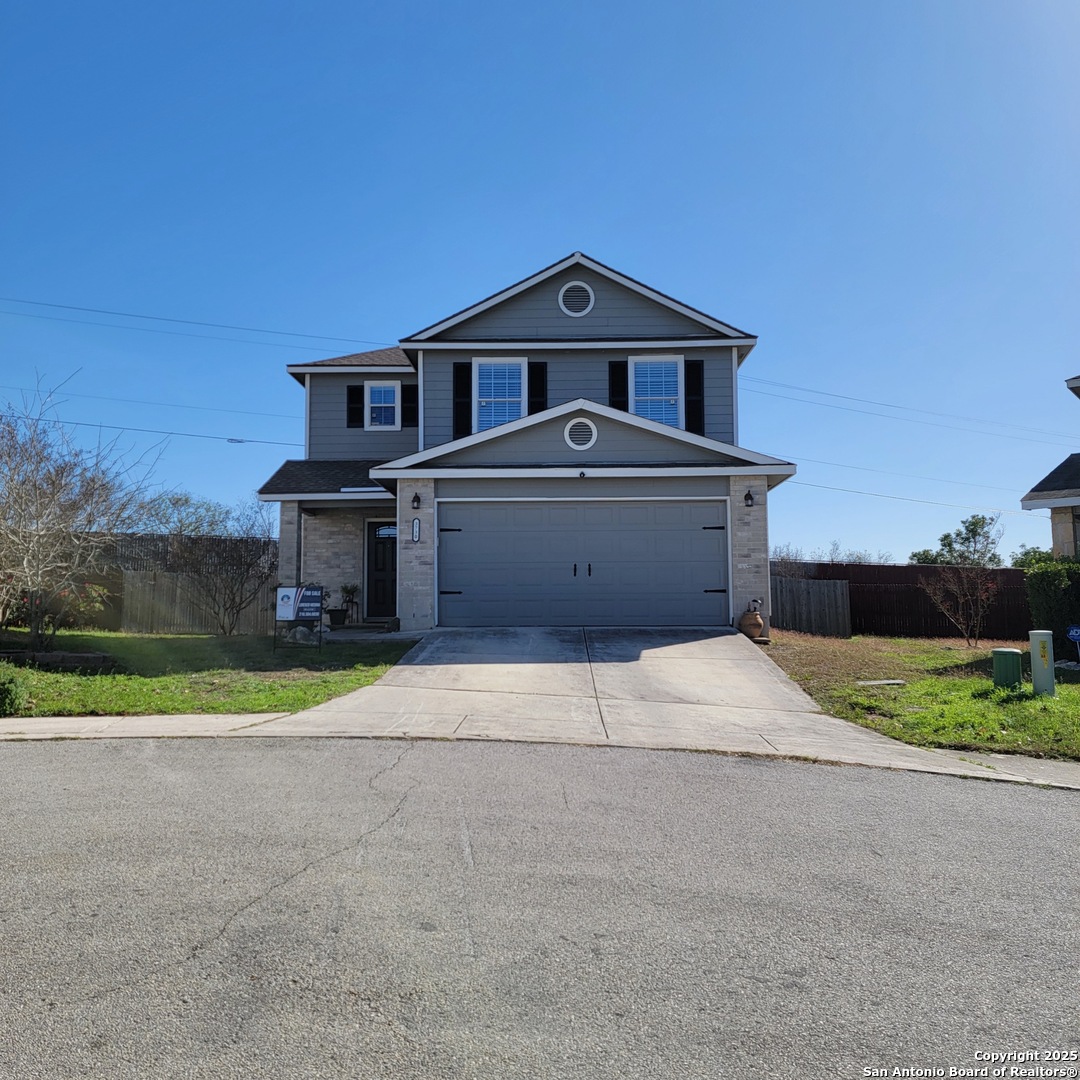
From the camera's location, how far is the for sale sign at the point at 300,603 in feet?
45.7

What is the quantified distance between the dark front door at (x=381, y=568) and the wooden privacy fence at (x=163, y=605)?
3.01 metres

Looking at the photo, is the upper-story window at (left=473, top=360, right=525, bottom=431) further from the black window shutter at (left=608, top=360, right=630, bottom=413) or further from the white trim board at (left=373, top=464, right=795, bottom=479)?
the white trim board at (left=373, top=464, right=795, bottom=479)

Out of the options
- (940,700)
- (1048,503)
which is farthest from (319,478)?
(1048,503)

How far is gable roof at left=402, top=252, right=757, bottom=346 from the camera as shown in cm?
1792

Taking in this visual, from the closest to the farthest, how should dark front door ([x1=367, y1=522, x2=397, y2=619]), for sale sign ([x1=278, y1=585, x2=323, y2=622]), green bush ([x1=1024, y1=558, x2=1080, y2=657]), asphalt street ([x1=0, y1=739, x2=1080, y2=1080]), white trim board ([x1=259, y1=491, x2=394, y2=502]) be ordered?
asphalt street ([x1=0, y1=739, x2=1080, y2=1080]), green bush ([x1=1024, y1=558, x2=1080, y2=657]), for sale sign ([x1=278, y1=585, x2=323, y2=622]), white trim board ([x1=259, y1=491, x2=394, y2=502]), dark front door ([x1=367, y1=522, x2=397, y2=619])

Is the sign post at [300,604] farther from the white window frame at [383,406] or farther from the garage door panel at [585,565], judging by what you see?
the white window frame at [383,406]

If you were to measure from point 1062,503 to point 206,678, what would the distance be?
51.0 feet

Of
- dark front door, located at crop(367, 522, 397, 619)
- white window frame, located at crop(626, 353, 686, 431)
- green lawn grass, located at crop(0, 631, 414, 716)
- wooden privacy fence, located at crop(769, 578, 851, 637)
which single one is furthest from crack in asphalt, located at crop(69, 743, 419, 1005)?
wooden privacy fence, located at crop(769, 578, 851, 637)

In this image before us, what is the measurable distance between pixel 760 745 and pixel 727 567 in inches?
305

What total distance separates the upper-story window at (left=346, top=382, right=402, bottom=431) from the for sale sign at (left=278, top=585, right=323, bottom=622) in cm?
706

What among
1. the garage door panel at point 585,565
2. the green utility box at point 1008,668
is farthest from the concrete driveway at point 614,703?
the green utility box at point 1008,668

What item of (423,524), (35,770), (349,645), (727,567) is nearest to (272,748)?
(35,770)

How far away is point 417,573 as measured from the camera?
1558 cm

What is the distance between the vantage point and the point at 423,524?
15641mm
